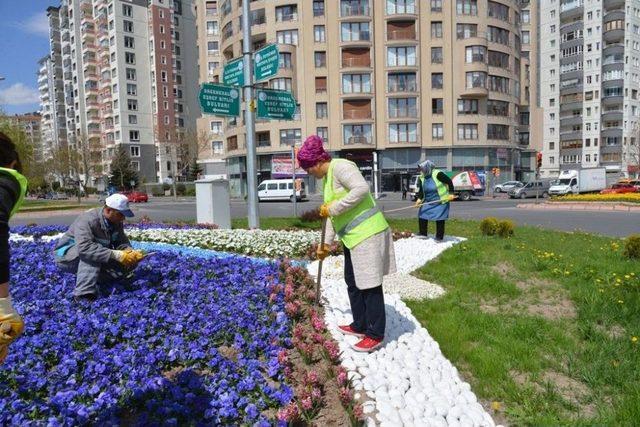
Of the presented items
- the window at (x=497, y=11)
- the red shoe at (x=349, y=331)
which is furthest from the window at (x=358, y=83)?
the red shoe at (x=349, y=331)

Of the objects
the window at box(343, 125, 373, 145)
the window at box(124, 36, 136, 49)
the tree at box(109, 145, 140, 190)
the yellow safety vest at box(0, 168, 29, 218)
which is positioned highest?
the window at box(124, 36, 136, 49)

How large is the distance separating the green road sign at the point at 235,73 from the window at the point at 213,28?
57.2m

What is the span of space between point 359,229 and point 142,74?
85879 mm

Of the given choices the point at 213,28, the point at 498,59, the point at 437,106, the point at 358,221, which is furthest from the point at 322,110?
the point at 358,221

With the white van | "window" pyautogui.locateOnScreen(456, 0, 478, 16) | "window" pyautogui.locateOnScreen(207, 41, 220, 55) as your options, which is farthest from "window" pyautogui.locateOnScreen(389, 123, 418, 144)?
"window" pyautogui.locateOnScreen(207, 41, 220, 55)

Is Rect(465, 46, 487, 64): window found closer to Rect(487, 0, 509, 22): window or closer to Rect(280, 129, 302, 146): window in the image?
Rect(487, 0, 509, 22): window

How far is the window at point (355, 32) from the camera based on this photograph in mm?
51438

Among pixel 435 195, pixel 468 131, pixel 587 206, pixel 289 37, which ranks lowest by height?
pixel 587 206

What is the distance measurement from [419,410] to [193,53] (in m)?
89.1

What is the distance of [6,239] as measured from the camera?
2109 millimetres

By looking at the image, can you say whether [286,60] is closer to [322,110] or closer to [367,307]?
[322,110]

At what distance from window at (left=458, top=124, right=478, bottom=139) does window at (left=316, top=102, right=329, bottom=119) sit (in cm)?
1461

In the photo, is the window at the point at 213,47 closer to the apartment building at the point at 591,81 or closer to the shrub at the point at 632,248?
the apartment building at the point at 591,81

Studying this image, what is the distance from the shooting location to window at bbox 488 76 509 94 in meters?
53.6
